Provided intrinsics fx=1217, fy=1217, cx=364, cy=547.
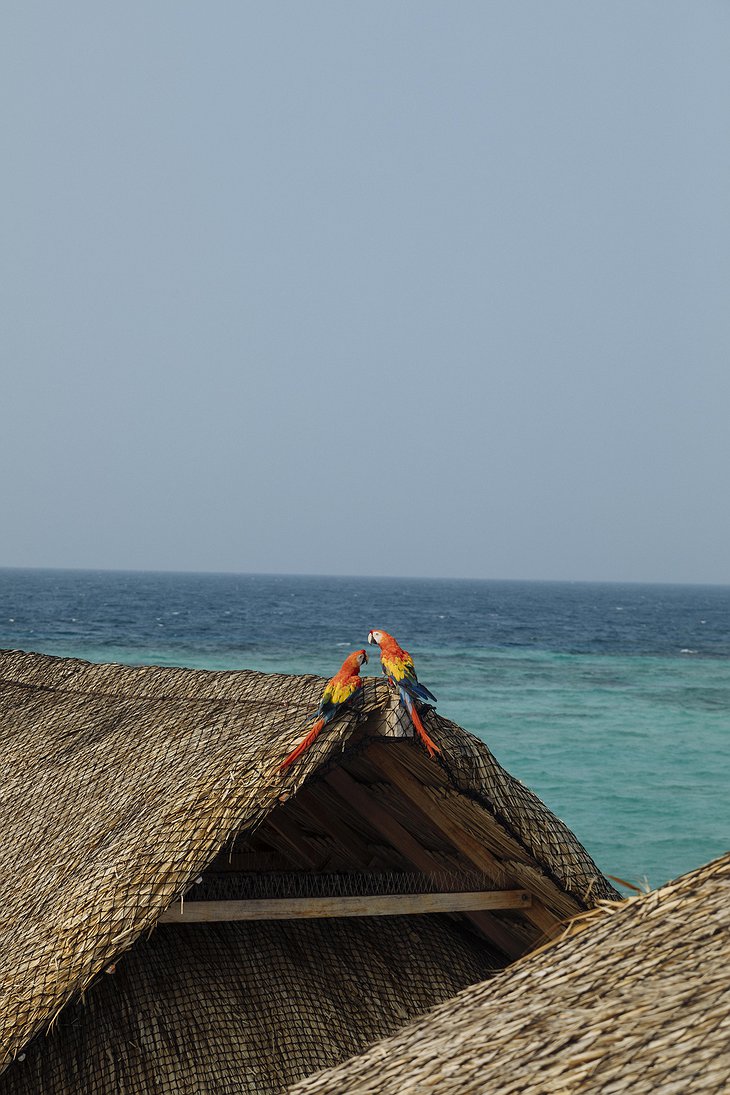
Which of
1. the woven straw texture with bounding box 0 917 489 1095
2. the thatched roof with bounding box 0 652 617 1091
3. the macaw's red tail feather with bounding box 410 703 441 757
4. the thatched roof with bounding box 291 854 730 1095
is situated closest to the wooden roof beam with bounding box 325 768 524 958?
the thatched roof with bounding box 0 652 617 1091

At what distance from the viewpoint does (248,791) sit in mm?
3531

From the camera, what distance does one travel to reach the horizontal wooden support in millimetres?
3785

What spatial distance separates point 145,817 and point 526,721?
839 inches

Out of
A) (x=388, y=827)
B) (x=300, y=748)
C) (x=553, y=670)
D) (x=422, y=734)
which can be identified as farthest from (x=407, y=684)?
(x=553, y=670)

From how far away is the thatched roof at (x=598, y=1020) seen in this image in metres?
2.09

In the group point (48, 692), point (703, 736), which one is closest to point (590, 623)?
point (703, 736)

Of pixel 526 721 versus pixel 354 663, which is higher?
pixel 354 663

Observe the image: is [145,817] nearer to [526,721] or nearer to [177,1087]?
[177,1087]

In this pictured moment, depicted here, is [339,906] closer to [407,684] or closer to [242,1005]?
[242,1005]

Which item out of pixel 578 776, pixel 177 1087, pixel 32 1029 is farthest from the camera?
pixel 578 776

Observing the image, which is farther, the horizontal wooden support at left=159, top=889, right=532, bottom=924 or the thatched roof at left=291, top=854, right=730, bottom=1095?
the horizontal wooden support at left=159, top=889, right=532, bottom=924

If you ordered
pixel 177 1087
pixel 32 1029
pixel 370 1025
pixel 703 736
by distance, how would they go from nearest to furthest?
pixel 32 1029 < pixel 177 1087 < pixel 370 1025 < pixel 703 736

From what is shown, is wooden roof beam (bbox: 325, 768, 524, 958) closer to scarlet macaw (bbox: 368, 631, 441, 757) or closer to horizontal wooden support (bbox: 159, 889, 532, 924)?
horizontal wooden support (bbox: 159, 889, 532, 924)

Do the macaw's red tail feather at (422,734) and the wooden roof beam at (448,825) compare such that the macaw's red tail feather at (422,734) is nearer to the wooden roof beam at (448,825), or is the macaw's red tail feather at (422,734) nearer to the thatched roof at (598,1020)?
the wooden roof beam at (448,825)
